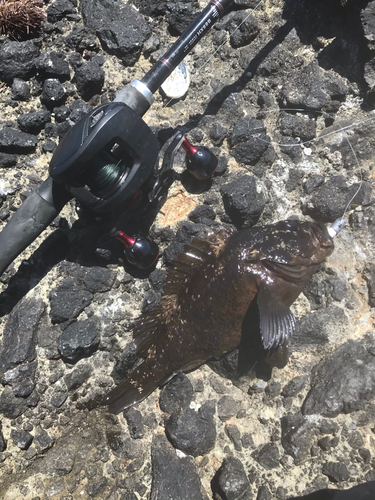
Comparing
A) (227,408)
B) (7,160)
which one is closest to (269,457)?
(227,408)

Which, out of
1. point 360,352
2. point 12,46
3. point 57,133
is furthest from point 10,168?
point 360,352

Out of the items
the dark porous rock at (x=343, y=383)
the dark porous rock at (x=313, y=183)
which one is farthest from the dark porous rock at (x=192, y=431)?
the dark porous rock at (x=313, y=183)

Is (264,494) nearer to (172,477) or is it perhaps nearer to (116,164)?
(172,477)

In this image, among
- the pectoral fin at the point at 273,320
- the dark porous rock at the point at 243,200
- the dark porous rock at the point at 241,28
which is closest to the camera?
the pectoral fin at the point at 273,320

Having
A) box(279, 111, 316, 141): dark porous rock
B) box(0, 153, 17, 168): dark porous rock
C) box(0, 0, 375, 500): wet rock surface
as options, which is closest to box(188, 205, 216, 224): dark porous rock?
box(0, 0, 375, 500): wet rock surface

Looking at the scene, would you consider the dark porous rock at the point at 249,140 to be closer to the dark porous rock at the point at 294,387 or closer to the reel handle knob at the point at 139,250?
the reel handle knob at the point at 139,250
